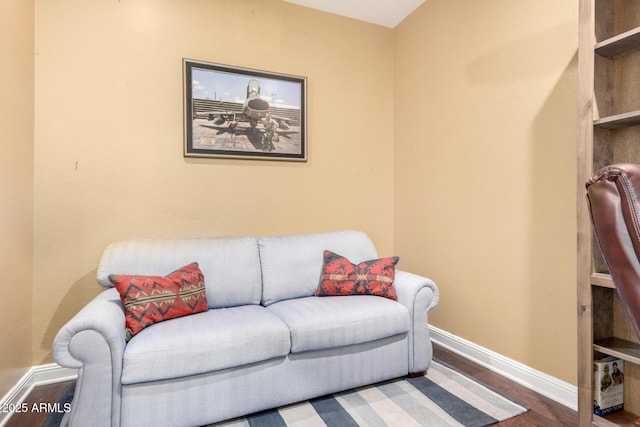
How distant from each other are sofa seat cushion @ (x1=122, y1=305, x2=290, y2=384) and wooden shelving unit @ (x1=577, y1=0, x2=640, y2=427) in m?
1.41

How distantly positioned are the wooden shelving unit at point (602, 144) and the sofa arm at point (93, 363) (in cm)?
210

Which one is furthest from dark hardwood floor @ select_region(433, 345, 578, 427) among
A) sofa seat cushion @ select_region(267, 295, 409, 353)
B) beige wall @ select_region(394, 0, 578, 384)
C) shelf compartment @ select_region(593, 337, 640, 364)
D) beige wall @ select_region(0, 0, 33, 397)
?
beige wall @ select_region(0, 0, 33, 397)

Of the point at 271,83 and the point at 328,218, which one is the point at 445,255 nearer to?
the point at 328,218

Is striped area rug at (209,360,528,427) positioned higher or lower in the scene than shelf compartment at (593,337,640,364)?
lower

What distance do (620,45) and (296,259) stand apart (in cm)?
204

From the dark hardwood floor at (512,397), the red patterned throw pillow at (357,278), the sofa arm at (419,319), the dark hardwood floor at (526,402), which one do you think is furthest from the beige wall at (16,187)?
the dark hardwood floor at (526,402)

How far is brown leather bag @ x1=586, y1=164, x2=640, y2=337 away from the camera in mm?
693

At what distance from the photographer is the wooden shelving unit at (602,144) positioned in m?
1.48

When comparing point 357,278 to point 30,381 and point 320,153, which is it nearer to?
point 320,153

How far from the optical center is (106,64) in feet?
7.57

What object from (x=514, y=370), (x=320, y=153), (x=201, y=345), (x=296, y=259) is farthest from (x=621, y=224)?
(x=320, y=153)

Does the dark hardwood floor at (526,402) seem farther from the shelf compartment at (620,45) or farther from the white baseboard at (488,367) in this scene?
the shelf compartment at (620,45)

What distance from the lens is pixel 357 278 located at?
2.30 m

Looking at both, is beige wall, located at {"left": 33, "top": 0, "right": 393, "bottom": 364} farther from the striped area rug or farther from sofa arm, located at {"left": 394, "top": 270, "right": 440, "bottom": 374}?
the striped area rug
